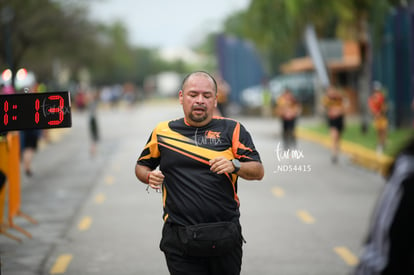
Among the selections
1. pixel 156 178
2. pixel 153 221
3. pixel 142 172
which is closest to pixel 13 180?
pixel 153 221

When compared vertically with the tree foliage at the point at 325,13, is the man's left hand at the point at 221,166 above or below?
below

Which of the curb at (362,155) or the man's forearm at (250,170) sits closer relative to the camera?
the man's forearm at (250,170)

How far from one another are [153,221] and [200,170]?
6.48 meters

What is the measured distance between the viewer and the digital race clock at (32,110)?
5.94 meters

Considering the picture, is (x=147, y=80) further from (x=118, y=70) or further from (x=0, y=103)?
(x=0, y=103)

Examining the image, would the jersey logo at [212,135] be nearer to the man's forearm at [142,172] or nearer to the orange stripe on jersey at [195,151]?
the orange stripe on jersey at [195,151]

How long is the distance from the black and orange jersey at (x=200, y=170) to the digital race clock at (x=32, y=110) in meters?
1.62

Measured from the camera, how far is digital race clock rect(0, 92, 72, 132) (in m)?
5.94

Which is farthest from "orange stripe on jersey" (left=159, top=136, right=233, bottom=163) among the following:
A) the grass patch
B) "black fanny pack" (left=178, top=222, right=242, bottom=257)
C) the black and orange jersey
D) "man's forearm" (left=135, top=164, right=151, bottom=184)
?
the grass patch

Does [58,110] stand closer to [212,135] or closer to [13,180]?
[212,135]

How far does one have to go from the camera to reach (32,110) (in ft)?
19.6

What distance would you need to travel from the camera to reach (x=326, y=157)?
779 inches

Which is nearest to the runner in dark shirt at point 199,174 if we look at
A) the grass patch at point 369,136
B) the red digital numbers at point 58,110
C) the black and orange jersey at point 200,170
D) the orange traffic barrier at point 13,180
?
the black and orange jersey at point 200,170

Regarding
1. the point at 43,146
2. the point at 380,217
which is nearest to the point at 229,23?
the point at 43,146
